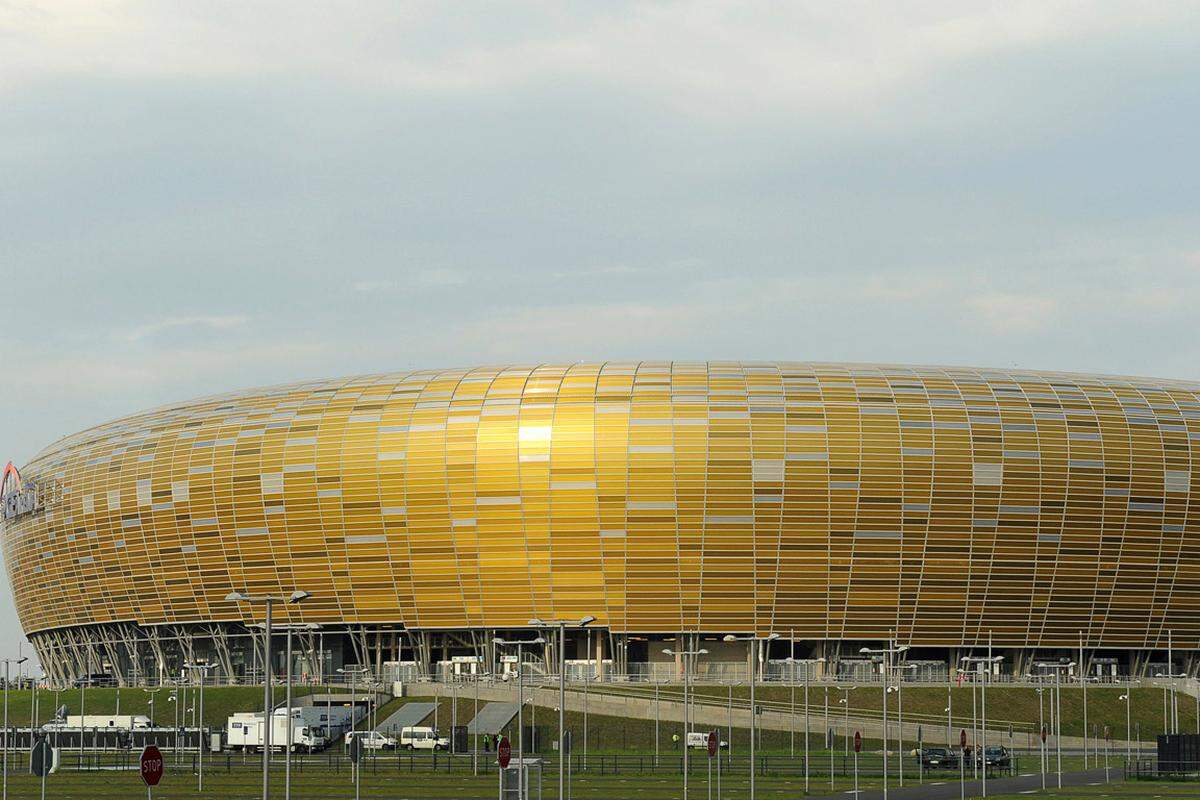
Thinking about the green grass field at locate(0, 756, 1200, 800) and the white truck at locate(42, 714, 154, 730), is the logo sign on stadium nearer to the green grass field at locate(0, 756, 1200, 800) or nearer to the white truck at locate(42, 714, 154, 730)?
the white truck at locate(42, 714, 154, 730)

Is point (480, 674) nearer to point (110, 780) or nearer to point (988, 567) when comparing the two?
point (988, 567)

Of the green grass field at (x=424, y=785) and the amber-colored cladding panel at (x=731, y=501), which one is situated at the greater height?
the amber-colored cladding panel at (x=731, y=501)

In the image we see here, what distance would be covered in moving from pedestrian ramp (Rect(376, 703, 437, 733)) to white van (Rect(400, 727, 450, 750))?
407 cm

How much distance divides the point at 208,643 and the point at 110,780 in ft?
224

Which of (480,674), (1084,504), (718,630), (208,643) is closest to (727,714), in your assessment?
(718,630)

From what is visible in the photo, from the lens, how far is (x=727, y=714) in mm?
108625

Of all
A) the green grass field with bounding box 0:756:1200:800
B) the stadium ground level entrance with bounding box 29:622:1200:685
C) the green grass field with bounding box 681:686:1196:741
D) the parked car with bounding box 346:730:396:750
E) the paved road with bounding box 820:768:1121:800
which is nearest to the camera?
the paved road with bounding box 820:768:1121:800

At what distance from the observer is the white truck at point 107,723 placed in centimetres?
11094

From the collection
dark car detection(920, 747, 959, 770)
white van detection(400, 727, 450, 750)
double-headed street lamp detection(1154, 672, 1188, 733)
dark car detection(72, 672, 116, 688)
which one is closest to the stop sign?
dark car detection(920, 747, 959, 770)

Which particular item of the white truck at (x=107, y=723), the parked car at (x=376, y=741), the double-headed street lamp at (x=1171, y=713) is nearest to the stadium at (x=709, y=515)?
the double-headed street lamp at (x=1171, y=713)

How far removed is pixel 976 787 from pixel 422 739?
39.5 m

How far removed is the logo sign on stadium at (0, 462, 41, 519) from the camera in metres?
156

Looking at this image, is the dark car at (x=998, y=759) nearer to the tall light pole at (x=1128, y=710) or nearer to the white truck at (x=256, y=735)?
the tall light pole at (x=1128, y=710)

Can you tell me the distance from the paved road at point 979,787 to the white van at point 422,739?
112ft
